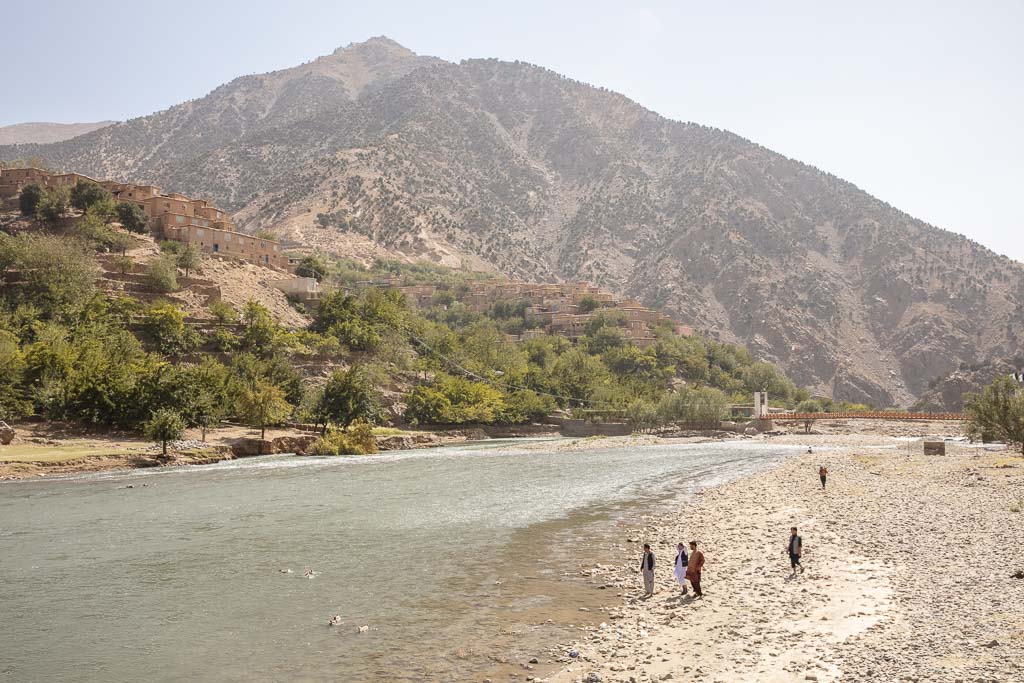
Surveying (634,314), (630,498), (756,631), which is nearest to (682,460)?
(630,498)

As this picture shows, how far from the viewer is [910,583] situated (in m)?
17.9

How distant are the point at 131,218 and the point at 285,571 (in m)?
80.4

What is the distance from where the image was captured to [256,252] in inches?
3927

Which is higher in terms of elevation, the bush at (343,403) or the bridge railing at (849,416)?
the bush at (343,403)

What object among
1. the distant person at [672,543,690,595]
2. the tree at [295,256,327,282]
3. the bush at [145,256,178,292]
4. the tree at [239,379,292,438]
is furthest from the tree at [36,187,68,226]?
the distant person at [672,543,690,595]

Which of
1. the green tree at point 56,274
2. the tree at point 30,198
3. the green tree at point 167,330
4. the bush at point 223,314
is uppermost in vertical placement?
the tree at point 30,198

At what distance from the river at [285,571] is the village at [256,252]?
184 ft

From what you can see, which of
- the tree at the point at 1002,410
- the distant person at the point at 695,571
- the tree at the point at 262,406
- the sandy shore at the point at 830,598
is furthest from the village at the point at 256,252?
the distant person at the point at 695,571

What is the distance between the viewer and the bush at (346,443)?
6099cm

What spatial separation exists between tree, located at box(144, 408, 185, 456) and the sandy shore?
110ft

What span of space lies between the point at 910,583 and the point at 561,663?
9106 millimetres

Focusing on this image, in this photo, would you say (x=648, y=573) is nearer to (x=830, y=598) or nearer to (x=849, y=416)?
(x=830, y=598)

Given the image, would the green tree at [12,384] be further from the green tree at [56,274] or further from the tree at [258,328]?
the tree at [258,328]

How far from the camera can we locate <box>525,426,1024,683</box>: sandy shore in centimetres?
1316
